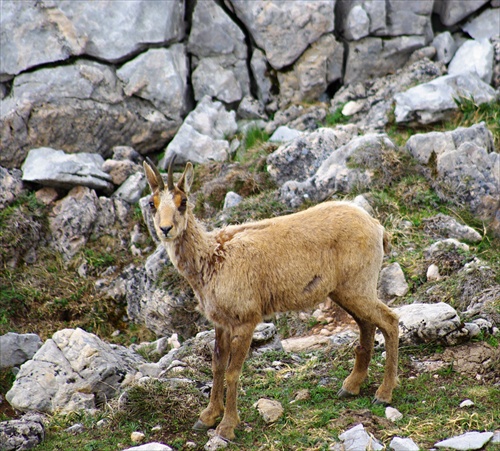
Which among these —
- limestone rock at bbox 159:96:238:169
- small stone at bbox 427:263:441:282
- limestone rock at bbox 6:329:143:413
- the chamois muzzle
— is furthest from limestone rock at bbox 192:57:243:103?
the chamois muzzle

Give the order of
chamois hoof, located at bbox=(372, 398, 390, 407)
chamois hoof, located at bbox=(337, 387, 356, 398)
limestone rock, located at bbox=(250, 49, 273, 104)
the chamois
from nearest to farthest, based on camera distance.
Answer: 1. the chamois
2. chamois hoof, located at bbox=(372, 398, 390, 407)
3. chamois hoof, located at bbox=(337, 387, 356, 398)
4. limestone rock, located at bbox=(250, 49, 273, 104)

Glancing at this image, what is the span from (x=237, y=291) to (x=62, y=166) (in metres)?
7.72

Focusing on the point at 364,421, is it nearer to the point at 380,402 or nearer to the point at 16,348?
the point at 380,402

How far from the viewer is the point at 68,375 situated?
28.6 feet

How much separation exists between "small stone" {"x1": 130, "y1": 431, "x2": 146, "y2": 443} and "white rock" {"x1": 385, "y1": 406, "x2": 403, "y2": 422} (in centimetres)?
258

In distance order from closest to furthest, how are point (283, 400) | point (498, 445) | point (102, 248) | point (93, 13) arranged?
point (498, 445), point (283, 400), point (102, 248), point (93, 13)

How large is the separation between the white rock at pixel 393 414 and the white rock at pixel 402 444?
1.83 ft

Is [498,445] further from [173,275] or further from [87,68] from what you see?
[87,68]

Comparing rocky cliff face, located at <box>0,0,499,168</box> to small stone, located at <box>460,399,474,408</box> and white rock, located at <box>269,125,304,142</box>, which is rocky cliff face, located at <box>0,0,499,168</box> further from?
small stone, located at <box>460,399,474,408</box>

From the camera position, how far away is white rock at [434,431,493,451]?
6133mm

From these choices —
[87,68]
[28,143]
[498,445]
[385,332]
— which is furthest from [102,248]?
[498,445]

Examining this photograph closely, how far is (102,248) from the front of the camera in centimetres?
1350

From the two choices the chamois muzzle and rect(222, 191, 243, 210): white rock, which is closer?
the chamois muzzle

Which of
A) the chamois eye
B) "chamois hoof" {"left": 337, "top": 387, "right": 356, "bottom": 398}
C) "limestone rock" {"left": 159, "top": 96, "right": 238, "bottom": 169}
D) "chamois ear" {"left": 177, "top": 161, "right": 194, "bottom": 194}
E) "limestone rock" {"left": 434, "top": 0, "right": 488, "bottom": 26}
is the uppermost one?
"limestone rock" {"left": 434, "top": 0, "right": 488, "bottom": 26}
